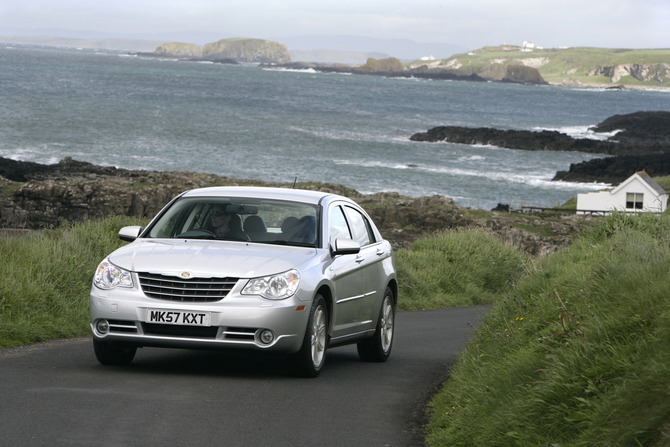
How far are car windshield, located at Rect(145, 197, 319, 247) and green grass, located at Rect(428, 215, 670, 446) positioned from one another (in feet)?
6.49

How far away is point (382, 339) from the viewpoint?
11508mm

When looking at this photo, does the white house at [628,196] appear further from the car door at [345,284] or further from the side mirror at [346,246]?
the side mirror at [346,246]

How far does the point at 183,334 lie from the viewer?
8.62m

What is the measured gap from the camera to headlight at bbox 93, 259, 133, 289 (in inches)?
346

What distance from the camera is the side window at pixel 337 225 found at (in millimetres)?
10181

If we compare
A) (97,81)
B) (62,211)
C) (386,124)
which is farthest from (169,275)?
(97,81)

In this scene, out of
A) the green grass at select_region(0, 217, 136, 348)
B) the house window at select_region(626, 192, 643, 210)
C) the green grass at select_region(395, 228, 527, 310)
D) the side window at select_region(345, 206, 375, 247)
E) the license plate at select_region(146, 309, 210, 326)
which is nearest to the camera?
the license plate at select_region(146, 309, 210, 326)

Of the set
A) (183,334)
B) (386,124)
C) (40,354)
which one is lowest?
(386,124)

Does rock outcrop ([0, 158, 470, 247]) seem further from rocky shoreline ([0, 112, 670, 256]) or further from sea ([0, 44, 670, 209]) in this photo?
sea ([0, 44, 670, 209])

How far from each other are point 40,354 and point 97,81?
165 metres

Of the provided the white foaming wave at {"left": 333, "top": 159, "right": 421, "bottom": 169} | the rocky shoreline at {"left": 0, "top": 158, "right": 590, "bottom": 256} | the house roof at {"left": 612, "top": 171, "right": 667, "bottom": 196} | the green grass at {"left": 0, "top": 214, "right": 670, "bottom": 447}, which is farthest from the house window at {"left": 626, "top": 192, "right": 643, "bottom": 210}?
the green grass at {"left": 0, "top": 214, "right": 670, "bottom": 447}

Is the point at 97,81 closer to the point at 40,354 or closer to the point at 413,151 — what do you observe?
the point at 413,151

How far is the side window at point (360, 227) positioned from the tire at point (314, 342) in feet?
5.11

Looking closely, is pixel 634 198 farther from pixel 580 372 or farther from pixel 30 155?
pixel 580 372
